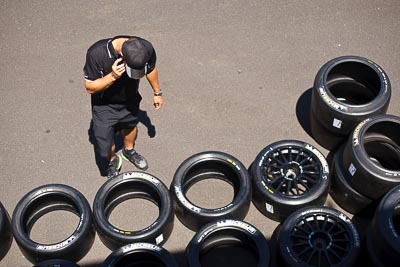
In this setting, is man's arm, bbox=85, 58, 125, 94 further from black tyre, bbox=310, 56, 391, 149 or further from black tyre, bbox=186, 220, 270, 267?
black tyre, bbox=310, 56, 391, 149

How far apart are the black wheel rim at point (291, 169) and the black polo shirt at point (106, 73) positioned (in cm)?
183

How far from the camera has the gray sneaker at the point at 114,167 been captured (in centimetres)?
782

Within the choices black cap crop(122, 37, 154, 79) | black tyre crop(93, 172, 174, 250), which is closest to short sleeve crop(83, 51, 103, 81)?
black cap crop(122, 37, 154, 79)

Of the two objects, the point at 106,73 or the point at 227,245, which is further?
the point at 227,245

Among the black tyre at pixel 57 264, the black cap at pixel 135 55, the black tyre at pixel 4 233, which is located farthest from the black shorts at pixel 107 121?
the black tyre at pixel 57 264

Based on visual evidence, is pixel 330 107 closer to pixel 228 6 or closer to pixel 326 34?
pixel 326 34

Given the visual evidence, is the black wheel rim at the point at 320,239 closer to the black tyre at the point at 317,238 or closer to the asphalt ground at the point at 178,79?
the black tyre at the point at 317,238

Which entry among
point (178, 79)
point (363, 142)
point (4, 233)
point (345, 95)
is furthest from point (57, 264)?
point (345, 95)

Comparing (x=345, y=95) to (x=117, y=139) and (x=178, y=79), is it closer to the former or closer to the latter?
(x=178, y=79)

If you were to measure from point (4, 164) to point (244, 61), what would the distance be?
12.8ft

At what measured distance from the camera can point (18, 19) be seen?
10094 mm

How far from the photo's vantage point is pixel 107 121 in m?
7.25

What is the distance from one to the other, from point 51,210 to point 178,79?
9.18 ft

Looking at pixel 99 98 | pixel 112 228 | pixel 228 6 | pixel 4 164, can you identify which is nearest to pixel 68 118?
pixel 4 164
